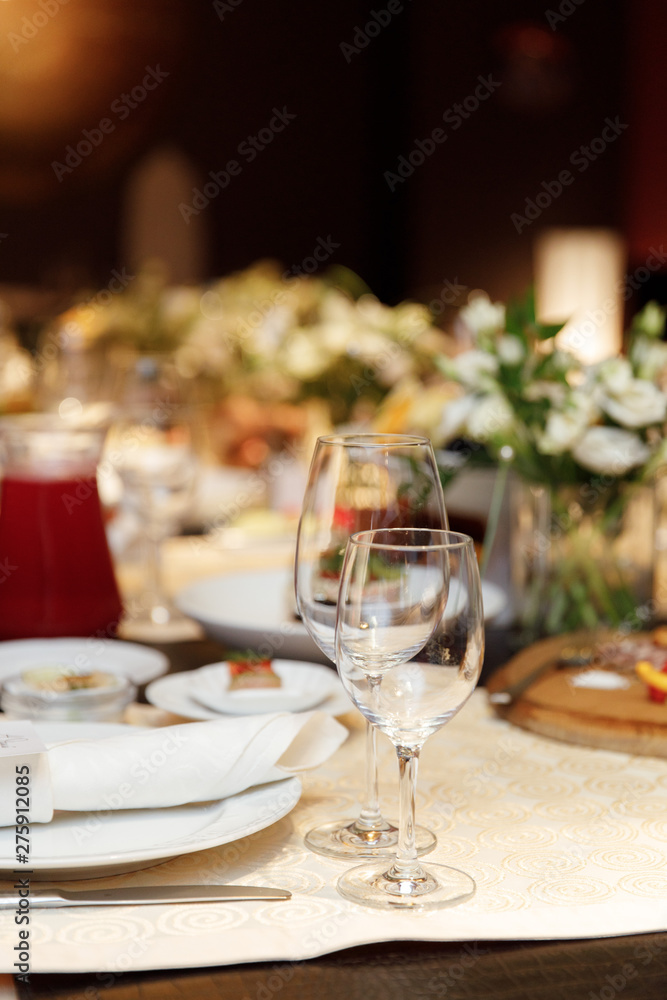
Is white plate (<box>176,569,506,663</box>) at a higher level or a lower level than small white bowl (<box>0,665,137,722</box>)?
higher

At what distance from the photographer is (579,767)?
0.94 m

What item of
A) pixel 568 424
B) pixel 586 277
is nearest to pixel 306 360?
pixel 568 424

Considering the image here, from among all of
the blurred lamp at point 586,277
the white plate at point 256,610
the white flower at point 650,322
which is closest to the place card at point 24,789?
the white plate at point 256,610

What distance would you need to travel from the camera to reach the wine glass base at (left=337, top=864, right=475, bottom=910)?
2.18ft

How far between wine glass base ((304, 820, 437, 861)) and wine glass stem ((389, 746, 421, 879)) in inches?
2.3

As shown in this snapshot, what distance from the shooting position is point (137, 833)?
716mm

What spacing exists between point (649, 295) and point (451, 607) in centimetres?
512

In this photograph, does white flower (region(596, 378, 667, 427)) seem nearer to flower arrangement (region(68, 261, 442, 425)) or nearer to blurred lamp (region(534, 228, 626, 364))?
flower arrangement (region(68, 261, 442, 425))

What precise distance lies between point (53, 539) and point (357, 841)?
0.61m

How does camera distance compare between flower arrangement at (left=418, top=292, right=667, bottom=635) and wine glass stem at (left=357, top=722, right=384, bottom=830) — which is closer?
wine glass stem at (left=357, top=722, right=384, bottom=830)

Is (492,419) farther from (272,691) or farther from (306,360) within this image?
(306,360)

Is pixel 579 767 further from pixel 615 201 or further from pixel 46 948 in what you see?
pixel 615 201

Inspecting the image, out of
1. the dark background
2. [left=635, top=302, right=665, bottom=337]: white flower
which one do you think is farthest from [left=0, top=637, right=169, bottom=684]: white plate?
the dark background

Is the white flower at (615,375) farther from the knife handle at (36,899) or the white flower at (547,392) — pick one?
the knife handle at (36,899)
